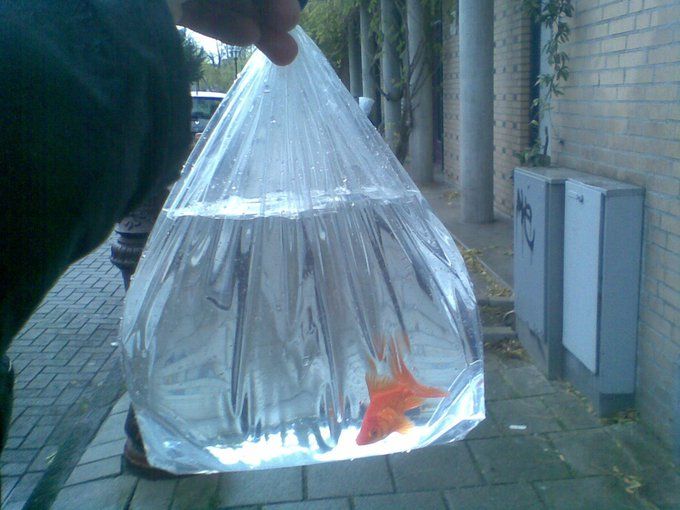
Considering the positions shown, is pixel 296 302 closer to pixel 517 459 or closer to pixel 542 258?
→ pixel 517 459

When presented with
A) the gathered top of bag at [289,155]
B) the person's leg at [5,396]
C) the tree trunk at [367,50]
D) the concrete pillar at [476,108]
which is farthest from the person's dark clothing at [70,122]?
the tree trunk at [367,50]

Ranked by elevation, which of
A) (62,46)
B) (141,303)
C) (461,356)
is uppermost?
(62,46)

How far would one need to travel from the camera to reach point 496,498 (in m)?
3.08

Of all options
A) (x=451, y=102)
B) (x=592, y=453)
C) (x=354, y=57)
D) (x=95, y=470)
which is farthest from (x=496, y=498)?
(x=354, y=57)

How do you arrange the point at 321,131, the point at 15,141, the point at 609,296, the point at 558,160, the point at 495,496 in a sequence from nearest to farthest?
the point at 15,141 → the point at 321,131 → the point at 495,496 → the point at 609,296 → the point at 558,160

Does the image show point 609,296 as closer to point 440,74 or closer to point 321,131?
point 321,131

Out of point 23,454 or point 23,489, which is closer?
point 23,489

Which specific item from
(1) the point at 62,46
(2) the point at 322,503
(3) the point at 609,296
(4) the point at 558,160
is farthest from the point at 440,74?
(1) the point at 62,46

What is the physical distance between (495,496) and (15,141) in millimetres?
2964

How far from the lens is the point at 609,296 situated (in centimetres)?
346

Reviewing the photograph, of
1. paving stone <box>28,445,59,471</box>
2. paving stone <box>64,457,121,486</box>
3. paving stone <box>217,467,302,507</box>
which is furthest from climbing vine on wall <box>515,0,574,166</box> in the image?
paving stone <box>28,445,59,471</box>

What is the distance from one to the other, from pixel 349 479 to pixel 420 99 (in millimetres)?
8591

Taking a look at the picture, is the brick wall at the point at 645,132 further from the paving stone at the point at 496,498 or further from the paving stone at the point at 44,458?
the paving stone at the point at 44,458

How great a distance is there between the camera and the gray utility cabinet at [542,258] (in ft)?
13.0
